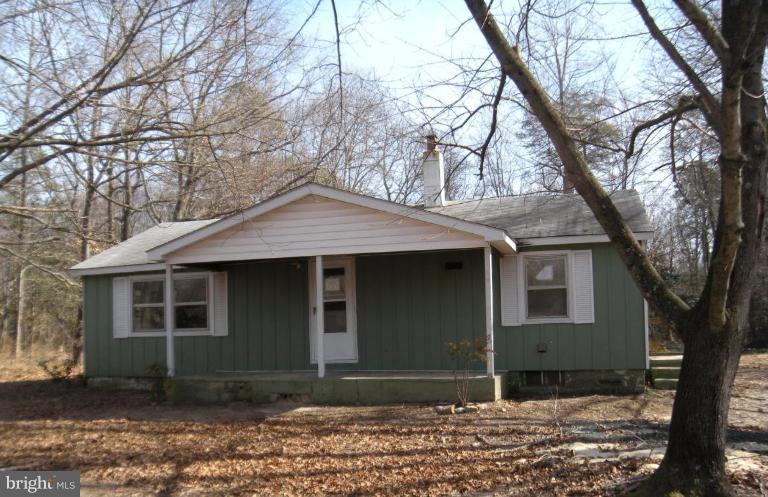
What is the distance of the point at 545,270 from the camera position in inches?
416

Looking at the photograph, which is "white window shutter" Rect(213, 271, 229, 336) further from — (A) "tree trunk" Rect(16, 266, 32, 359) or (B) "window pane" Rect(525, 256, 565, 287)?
(A) "tree trunk" Rect(16, 266, 32, 359)

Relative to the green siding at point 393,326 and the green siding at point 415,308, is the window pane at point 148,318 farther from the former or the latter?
the green siding at point 415,308

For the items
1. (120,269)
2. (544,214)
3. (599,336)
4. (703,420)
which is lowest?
(703,420)

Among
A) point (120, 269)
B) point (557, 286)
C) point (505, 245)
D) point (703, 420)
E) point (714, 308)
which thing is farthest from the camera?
point (120, 269)

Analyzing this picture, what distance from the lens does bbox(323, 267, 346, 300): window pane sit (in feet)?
37.8

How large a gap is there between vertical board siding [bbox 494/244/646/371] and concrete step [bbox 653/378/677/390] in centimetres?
57

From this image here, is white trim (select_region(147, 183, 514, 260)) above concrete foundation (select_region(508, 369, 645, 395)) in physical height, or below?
above

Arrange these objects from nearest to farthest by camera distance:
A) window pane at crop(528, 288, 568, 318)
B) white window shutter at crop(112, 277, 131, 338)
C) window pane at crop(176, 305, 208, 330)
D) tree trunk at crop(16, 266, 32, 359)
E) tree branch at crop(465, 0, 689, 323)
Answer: tree branch at crop(465, 0, 689, 323)
window pane at crop(528, 288, 568, 318)
window pane at crop(176, 305, 208, 330)
white window shutter at crop(112, 277, 131, 338)
tree trunk at crop(16, 266, 32, 359)

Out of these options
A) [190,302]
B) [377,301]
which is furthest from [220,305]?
[377,301]

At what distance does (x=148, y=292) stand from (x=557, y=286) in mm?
7903

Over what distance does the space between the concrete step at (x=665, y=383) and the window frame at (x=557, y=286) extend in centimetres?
173

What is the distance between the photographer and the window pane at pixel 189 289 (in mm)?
12219

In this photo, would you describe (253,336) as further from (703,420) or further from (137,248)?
(703,420)

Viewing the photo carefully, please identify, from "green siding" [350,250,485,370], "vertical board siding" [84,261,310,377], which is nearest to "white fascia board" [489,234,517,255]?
"green siding" [350,250,485,370]
